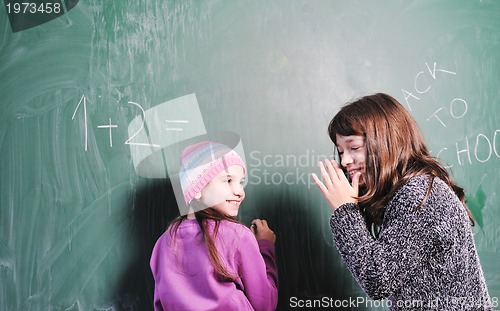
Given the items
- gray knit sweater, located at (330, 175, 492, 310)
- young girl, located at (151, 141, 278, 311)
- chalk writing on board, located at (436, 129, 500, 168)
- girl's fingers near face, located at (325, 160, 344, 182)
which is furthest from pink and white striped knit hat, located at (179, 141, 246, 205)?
chalk writing on board, located at (436, 129, 500, 168)

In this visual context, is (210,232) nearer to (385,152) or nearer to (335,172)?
(335,172)

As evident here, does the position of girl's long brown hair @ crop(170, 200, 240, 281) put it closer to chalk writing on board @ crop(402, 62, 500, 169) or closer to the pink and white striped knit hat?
the pink and white striped knit hat

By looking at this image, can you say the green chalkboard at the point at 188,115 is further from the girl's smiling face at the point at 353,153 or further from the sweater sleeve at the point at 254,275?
the girl's smiling face at the point at 353,153

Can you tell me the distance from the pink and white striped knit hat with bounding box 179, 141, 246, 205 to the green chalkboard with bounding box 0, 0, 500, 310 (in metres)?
0.08

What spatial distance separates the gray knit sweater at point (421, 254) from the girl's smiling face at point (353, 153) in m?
0.15

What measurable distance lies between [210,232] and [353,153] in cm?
43

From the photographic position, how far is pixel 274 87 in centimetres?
179

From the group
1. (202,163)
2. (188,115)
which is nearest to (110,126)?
(188,115)

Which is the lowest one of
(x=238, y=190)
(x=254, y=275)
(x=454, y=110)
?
(x=254, y=275)

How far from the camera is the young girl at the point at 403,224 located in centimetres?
123

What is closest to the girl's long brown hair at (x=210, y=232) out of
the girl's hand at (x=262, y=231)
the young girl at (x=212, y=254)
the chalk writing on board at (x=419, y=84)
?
the young girl at (x=212, y=254)

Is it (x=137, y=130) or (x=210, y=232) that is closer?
(x=210, y=232)

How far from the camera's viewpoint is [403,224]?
124 centimetres

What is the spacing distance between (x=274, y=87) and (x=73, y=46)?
0.66 m
